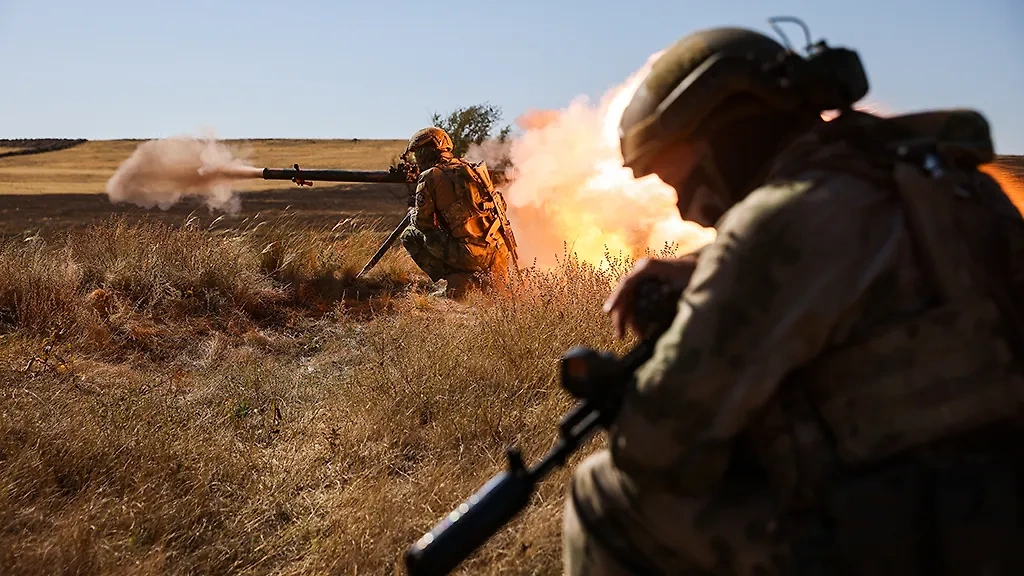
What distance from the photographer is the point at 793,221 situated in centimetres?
166

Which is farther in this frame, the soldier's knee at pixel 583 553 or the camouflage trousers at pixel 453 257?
the camouflage trousers at pixel 453 257

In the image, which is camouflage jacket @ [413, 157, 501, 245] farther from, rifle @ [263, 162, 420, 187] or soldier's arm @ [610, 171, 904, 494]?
soldier's arm @ [610, 171, 904, 494]

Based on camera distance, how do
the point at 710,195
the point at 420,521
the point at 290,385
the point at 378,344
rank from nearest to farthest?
the point at 710,195, the point at 420,521, the point at 290,385, the point at 378,344

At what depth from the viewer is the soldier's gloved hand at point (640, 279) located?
2.12 m

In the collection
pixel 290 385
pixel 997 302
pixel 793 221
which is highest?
pixel 793 221

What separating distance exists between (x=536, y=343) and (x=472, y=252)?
4.74 meters

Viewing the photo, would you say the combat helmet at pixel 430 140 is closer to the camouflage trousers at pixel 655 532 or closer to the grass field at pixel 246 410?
the grass field at pixel 246 410

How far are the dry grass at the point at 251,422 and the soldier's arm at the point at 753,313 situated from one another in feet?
5.99

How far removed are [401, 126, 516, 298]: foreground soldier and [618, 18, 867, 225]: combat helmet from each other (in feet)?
24.7

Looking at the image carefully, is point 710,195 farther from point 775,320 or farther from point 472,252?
point 472,252

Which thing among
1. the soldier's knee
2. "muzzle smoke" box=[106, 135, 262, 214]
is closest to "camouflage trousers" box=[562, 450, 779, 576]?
the soldier's knee

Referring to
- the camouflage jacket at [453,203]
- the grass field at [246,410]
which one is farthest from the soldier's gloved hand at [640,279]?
the camouflage jacket at [453,203]

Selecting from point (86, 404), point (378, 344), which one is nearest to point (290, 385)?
point (378, 344)

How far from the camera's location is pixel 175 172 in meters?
11.0
